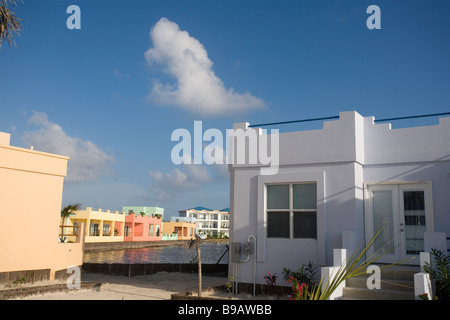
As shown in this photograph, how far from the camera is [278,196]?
36.4 feet

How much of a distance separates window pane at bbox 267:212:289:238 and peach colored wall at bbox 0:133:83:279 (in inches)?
239

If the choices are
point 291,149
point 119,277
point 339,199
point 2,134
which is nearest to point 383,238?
point 339,199

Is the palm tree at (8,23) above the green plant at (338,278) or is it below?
above

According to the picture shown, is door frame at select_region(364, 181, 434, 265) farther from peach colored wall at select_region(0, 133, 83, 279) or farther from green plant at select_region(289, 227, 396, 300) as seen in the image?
peach colored wall at select_region(0, 133, 83, 279)

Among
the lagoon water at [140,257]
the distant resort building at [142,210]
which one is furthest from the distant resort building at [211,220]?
the lagoon water at [140,257]

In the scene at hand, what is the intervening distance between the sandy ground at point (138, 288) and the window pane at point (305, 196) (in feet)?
8.53

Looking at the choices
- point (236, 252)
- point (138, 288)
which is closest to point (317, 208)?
point (236, 252)

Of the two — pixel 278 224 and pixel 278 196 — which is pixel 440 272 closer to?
pixel 278 224

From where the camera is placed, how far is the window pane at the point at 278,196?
36.1ft

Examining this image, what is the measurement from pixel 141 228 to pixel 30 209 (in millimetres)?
50529

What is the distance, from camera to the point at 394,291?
8586 mm

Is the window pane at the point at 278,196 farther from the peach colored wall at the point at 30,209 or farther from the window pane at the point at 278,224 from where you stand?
the peach colored wall at the point at 30,209
